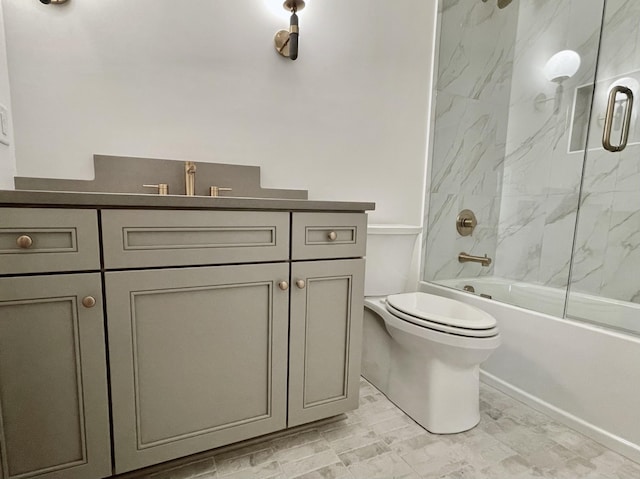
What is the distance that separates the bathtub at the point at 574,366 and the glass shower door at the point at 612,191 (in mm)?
77

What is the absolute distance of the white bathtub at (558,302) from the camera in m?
1.43

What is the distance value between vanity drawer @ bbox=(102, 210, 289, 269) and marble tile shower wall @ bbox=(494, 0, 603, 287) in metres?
1.70

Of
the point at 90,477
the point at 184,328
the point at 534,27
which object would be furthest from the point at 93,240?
the point at 534,27

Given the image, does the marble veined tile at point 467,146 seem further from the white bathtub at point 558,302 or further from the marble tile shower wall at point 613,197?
the white bathtub at point 558,302

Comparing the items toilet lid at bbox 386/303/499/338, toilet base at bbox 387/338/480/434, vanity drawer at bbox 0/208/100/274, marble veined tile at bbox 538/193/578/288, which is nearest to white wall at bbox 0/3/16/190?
vanity drawer at bbox 0/208/100/274

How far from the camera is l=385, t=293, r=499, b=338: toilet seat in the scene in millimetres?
1145

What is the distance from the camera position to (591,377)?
1227mm

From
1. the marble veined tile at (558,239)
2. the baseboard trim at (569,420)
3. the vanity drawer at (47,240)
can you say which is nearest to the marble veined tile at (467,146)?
the marble veined tile at (558,239)

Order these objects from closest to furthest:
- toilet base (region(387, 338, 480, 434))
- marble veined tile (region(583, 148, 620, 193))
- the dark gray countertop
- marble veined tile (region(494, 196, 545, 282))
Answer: the dark gray countertop → toilet base (region(387, 338, 480, 434)) → marble veined tile (region(583, 148, 620, 193)) → marble veined tile (region(494, 196, 545, 282))

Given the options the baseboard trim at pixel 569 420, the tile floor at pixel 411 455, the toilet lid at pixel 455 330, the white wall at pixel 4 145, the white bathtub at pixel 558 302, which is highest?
the white wall at pixel 4 145

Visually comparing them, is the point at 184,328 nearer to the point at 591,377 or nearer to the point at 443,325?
the point at 443,325

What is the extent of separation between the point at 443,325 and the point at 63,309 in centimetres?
116

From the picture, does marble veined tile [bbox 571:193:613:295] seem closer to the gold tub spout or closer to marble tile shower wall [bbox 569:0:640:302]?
marble tile shower wall [bbox 569:0:640:302]

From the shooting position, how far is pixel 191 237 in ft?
2.95
